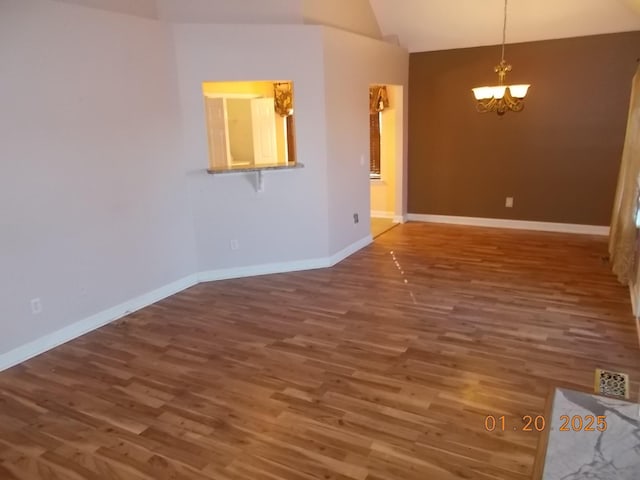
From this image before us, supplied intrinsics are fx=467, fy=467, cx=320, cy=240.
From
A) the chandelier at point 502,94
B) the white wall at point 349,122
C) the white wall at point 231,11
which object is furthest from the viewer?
the white wall at point 349,122

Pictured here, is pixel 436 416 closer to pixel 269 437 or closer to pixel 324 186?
pixel 269 437

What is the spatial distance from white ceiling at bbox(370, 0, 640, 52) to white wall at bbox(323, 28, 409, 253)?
1.38ft

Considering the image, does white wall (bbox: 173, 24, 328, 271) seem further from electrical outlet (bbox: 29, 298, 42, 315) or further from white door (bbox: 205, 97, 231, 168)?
electrical outlet (bbox: 29, 298, 42, 315)

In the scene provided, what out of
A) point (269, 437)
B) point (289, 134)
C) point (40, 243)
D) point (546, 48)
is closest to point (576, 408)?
point (269, 437)

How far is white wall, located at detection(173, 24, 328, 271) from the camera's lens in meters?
4.37

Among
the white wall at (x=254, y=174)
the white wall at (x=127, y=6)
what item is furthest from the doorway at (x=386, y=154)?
the white wall at (x=127, y=6)

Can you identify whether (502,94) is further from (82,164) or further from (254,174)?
(82,164)

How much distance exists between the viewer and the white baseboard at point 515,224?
6.20 metres

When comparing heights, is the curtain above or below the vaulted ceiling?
below

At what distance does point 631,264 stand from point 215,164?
4.29 meters

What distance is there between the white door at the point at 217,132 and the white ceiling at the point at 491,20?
2.37 metres

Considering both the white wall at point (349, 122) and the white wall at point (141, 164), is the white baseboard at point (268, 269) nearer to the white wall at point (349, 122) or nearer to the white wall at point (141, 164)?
the white wall at point (141, 164)

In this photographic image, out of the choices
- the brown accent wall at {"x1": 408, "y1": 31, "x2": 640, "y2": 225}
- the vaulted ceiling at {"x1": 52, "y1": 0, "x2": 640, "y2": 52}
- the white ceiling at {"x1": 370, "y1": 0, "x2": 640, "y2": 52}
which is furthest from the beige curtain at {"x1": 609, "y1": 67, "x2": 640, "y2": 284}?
the brown accent wall at {"x1": 408, "y1": 31, "x2": 640, "y2": 225}

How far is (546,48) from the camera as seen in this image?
Result: 19.4ft
